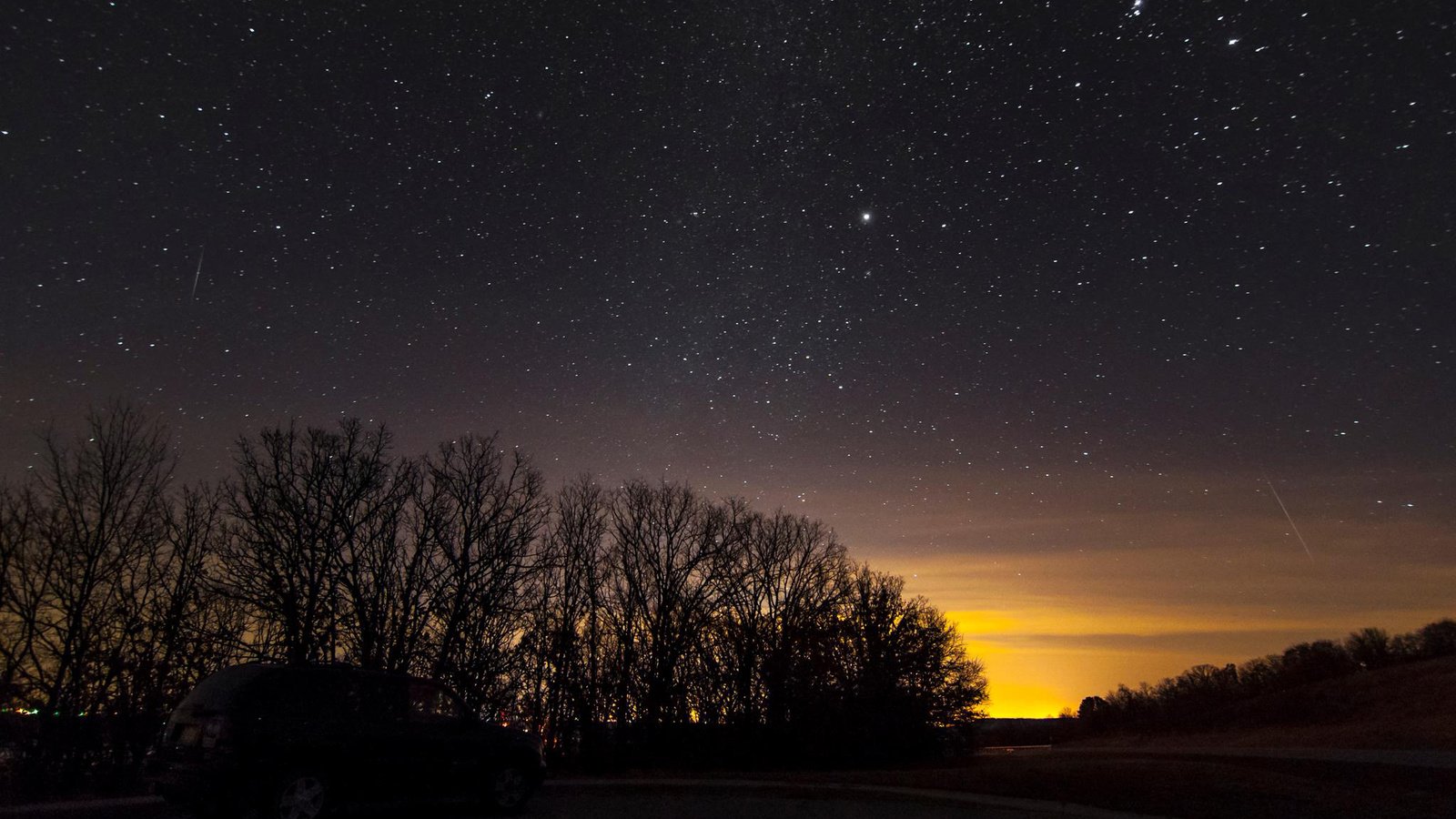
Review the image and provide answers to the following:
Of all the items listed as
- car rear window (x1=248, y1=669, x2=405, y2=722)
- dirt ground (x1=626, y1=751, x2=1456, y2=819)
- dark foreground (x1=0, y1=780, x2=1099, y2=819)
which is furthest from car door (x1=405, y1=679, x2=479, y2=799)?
dirt ground (x1=626, y1=751, x2=1456, y2=819)

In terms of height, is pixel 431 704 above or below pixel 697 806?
above

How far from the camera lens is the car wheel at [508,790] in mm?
11992

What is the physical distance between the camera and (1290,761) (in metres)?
26.5

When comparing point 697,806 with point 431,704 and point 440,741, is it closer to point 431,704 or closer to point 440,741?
point 440,741

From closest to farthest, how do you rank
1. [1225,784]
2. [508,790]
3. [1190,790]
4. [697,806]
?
[508,790], [697,806], [1190,790], [1225,784]

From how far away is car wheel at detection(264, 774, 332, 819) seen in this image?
979 centimetres

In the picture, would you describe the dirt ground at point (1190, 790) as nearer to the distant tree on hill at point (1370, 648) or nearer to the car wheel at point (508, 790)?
the car wheel at point (508, 790)

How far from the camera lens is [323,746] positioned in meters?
10.3

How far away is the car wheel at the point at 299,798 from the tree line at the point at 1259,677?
7353cm

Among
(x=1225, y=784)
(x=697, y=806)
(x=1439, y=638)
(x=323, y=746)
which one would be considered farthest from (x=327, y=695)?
(x=1439, y=638)

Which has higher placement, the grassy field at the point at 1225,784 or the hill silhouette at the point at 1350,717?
the hill silhouette at the point at 1350,717

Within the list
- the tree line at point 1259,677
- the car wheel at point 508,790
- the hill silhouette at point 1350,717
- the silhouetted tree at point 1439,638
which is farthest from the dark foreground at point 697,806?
the silhouetted tree at point 1439,638

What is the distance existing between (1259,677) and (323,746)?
102626mm

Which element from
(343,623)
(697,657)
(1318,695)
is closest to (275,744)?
(343,623)
